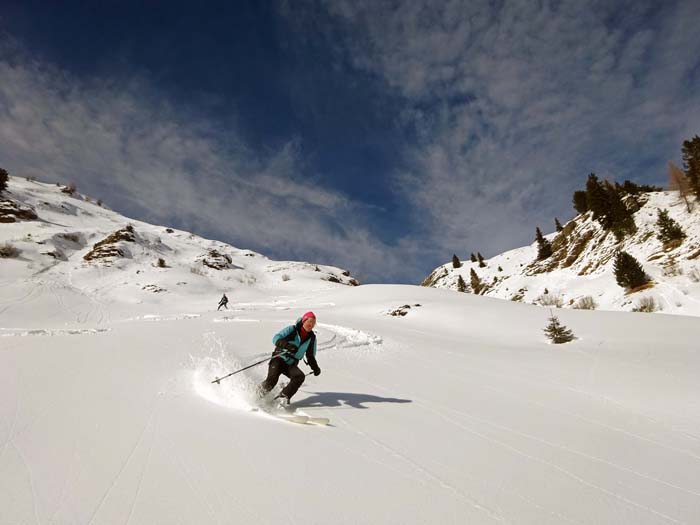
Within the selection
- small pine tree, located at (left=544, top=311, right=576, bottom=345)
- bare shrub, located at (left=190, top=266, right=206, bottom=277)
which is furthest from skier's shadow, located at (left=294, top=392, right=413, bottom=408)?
bare shrub, located at (left=190, top=266, right=206, bottom=277)

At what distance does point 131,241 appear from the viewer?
51812 millimetres

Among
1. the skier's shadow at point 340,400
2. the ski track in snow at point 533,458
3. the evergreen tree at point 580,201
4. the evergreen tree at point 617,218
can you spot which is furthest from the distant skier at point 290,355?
the evergreen tree at point 580,201

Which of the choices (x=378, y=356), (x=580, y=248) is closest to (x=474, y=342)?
(x=378, y=356)

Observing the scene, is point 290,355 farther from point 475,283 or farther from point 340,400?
point 475,283

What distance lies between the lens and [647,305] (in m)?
23.9

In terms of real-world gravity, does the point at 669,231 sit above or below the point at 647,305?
above

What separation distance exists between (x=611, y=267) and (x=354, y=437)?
152 ft

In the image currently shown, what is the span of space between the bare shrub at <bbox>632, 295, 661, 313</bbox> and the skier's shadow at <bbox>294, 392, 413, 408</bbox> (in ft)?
88.8

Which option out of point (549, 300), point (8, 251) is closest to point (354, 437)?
point (549, 300)

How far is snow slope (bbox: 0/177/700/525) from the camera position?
2.50m

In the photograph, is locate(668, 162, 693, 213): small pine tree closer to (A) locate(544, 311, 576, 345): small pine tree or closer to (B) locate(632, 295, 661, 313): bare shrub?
(B) locate(632, 295, 661, 313): bare shrub

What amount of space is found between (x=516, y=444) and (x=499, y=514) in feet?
6.48

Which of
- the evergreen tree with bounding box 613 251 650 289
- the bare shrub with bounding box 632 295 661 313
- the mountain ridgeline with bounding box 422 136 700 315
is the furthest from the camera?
the evergreen tree with bounding box 613 251 650 289

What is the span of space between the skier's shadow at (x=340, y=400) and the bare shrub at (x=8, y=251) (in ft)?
145
